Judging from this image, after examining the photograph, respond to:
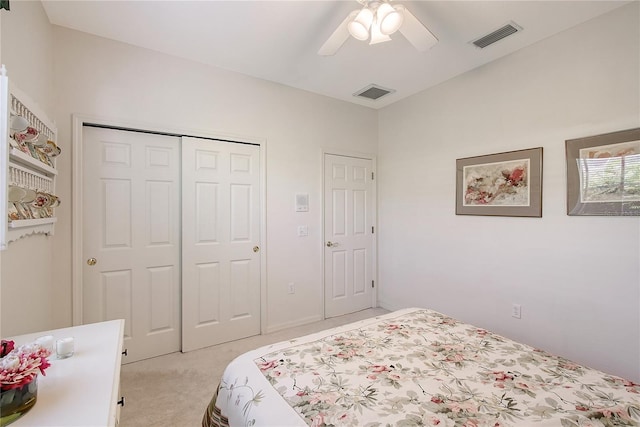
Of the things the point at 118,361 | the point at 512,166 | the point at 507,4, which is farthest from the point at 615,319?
the point at 118,361

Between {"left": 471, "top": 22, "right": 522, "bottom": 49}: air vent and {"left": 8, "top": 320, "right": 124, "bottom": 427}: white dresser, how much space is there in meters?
3.00

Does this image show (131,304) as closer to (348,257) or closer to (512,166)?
(348,257)

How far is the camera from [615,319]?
1.98m

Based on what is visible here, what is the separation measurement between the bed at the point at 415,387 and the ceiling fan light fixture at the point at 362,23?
175 cm

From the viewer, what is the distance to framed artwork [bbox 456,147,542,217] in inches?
93.8

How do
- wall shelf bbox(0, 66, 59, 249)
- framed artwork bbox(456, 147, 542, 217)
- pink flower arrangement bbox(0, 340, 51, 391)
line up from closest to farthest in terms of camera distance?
pink flower arrangement bbox(0, 340, 51, 391), wall shelf bbox(0, 66, 59, 249), framed artwork bbox(456, 147, 542, 217)

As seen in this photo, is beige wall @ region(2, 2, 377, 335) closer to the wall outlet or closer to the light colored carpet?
the light colored carpet

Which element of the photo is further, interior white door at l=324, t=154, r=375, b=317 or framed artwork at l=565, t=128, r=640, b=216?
interior white door at l=324, t=154, r=375, b=317

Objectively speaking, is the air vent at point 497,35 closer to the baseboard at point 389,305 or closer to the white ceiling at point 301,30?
the white ceiling at point 301,30

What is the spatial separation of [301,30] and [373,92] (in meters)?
1.35

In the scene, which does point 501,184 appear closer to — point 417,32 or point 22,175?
point 417,32

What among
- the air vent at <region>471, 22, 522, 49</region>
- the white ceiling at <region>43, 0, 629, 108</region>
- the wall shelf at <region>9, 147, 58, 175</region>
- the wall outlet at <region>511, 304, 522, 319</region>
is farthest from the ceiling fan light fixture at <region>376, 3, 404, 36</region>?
the wall outlet at <region>511, 304, 522, 319</region>

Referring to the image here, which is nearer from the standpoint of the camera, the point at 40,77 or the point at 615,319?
the point at 40,77

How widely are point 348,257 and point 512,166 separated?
193 centimetres
